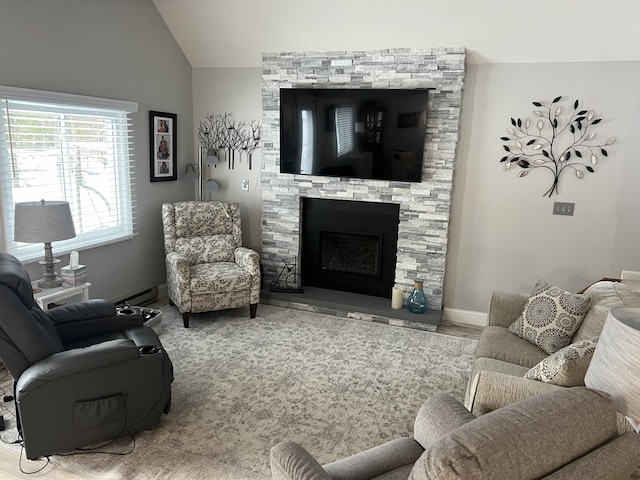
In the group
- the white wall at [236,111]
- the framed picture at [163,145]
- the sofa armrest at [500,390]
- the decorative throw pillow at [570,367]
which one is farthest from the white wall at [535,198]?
the framed picture at [163,145]

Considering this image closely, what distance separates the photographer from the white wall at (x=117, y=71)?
131 inches

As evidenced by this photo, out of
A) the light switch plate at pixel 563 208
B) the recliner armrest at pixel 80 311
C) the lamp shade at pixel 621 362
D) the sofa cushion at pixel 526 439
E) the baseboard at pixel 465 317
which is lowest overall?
→ the baseboard at pixel 465 317

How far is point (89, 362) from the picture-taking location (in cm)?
239

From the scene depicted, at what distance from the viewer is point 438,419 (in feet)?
5.94

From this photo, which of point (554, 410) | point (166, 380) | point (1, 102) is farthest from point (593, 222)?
point (1, 102)

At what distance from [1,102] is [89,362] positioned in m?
2.00

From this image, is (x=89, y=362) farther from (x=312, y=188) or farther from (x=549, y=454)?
(x=312, y=188)

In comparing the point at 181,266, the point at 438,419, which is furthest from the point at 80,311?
the point at 438,419

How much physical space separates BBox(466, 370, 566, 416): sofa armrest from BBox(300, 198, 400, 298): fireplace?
258cm

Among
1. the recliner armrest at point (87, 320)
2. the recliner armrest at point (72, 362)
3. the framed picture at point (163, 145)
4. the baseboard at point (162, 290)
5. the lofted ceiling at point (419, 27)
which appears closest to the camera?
the recliner armrest at point (72, 362)

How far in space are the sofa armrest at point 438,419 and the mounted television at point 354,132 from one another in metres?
2.69

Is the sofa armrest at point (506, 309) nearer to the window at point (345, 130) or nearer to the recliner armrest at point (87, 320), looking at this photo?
the window at point (345, 130)

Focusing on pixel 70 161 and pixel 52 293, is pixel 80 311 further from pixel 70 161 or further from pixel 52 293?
pixel 70 161

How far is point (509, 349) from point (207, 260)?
2.97 metres
